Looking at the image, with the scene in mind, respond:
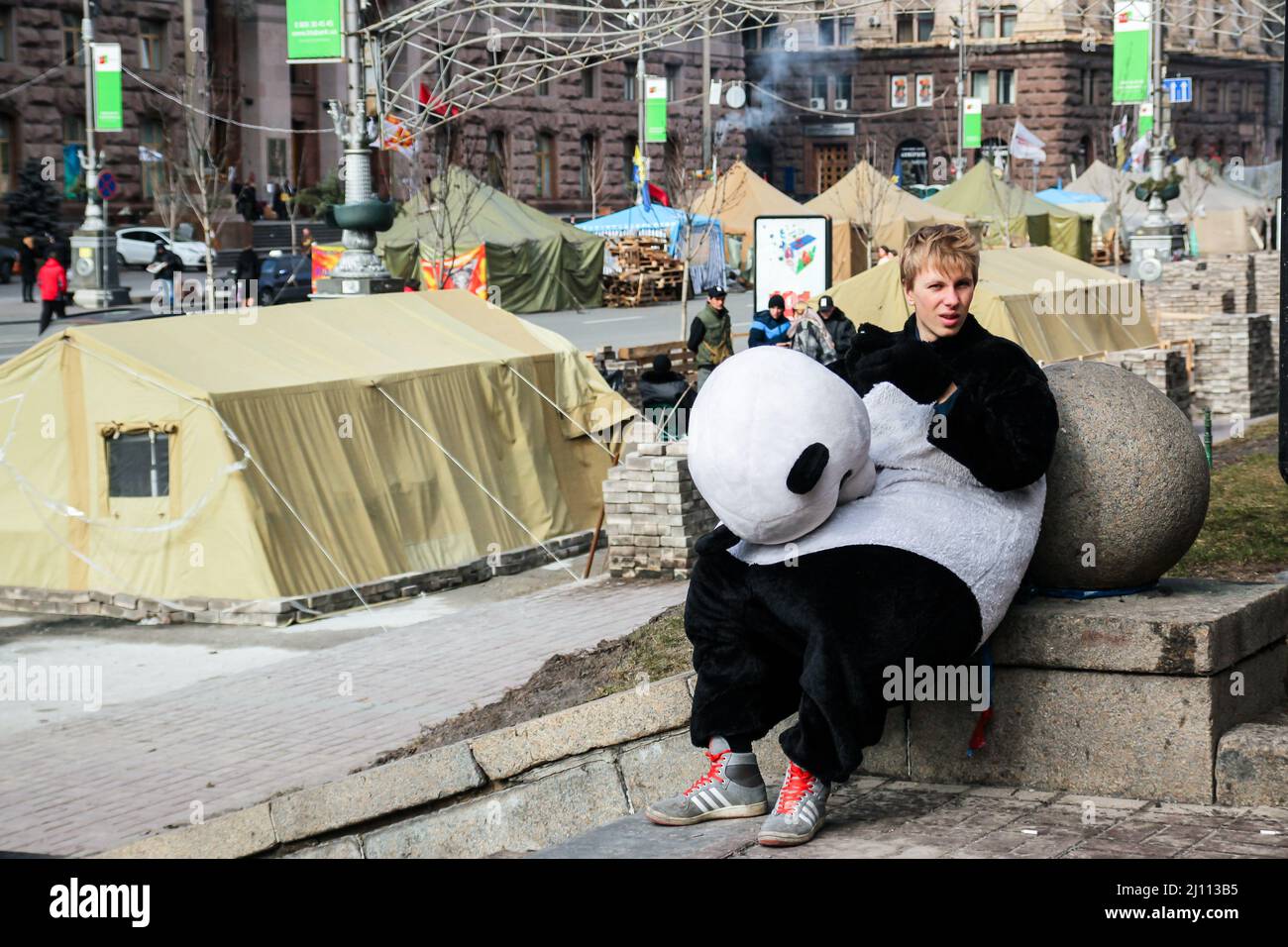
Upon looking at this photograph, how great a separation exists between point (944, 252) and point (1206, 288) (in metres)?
25.1

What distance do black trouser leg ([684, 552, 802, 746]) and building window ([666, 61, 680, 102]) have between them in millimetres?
60389

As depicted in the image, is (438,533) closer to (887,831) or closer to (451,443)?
(451,443)

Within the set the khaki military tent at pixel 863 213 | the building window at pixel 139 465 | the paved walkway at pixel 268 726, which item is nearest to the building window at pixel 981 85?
the khaki military tent at pixel 863 213

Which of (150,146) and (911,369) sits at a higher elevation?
(150,146)

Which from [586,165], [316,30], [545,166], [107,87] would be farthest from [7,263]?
[316,30]

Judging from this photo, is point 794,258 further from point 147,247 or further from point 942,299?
point 147,247

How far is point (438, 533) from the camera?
1455 cm

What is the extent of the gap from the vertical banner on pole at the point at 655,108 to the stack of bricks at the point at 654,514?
33.8 metres

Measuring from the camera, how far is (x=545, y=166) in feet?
200

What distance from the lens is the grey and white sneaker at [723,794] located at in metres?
5.29

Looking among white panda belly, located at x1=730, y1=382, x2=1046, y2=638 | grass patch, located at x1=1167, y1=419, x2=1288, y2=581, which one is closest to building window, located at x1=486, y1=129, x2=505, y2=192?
grass patch, located at x1=1167, y1=419, x2=1288, y2=581

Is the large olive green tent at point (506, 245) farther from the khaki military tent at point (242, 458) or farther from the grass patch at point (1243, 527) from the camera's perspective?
the grass patch at point (1243, 527)
